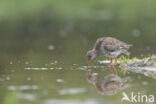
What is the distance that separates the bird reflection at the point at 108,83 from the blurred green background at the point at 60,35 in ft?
0.78

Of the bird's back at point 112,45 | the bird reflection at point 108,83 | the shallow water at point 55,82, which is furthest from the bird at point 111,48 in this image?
the bird reflection at point 108,83

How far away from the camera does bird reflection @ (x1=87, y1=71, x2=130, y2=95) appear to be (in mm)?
10492

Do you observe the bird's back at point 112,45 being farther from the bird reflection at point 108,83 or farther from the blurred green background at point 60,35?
the bird reflection at point 108,83

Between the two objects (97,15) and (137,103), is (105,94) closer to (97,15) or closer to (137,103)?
(137,103)

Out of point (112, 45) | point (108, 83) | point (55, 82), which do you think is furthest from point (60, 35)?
point (108, 83)

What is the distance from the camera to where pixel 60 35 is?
82.2 feet

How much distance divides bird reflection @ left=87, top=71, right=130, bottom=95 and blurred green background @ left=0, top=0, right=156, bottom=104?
0.24 m

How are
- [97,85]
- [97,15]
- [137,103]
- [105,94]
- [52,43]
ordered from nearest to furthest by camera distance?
[137,103] < [105,94] < [97,85] < [52,43] < [97,15]

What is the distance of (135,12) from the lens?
33.0 m

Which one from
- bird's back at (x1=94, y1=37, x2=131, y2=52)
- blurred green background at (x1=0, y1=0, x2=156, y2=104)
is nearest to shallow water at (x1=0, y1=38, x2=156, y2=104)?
blurred green background at (x1=0, y1=0, x2=156, y2=104)

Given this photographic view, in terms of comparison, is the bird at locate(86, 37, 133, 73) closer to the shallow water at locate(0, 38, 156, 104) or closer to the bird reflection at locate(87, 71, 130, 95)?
the shallow water at locate(0, 38, 156, 104)

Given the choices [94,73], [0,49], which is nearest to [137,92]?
[94,73]

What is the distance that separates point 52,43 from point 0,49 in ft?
9.78

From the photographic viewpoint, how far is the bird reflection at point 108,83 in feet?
34.4
